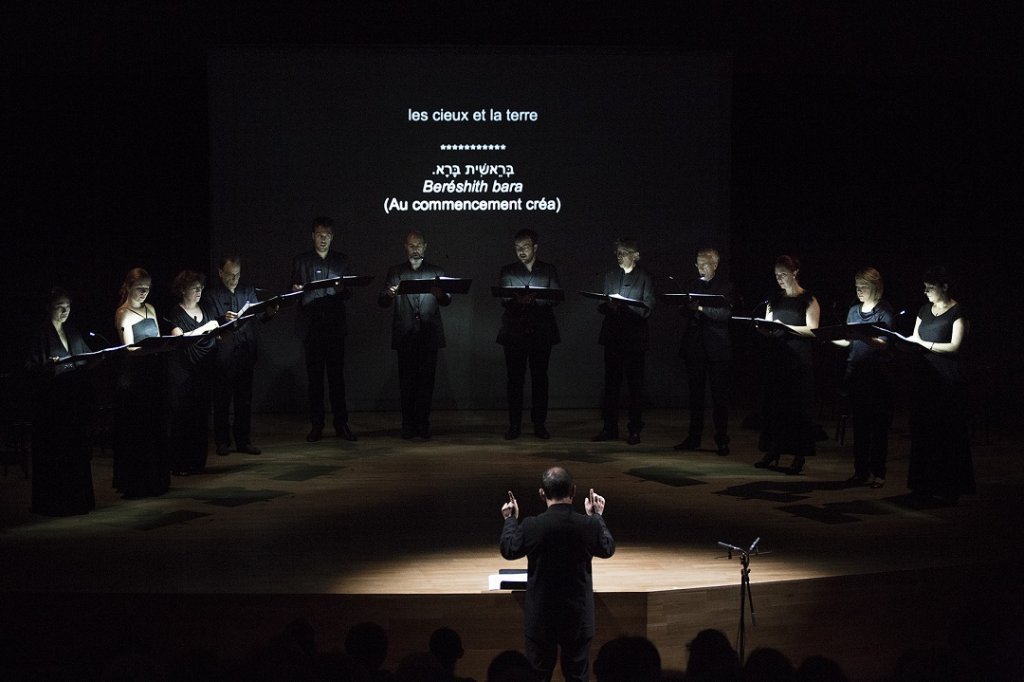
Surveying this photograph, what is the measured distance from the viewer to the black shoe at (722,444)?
8.83 metres

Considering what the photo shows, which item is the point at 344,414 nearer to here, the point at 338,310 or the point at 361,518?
the point at 338,310

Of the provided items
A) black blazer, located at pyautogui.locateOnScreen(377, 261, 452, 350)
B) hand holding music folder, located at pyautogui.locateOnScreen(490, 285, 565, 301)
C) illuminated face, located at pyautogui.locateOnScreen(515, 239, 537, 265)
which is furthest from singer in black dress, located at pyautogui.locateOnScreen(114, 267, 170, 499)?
illuminated face, located at pyautogui.locateOnScreen(515, 239, 537, 265)

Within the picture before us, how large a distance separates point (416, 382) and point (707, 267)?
2.49 metres

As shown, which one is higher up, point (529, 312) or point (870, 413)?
point (529, 312)

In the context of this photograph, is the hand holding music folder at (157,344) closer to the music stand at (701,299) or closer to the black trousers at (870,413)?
the music stand at (701,299)

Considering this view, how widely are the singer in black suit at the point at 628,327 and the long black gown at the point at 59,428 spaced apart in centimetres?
394

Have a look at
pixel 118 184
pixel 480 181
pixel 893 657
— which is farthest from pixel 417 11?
pixel 893 657

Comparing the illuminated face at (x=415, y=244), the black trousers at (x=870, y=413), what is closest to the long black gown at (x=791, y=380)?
the black trousers at (x=870, y=413)

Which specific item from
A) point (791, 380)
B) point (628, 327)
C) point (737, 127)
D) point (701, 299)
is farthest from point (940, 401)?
point (737, 127)

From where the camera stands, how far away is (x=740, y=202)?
1116 cm

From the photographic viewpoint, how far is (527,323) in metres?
9.35

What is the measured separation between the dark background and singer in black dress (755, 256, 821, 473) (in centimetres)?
313

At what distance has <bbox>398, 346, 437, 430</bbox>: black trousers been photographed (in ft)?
30.9

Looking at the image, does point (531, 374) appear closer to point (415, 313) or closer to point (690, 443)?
point (415, 313)
